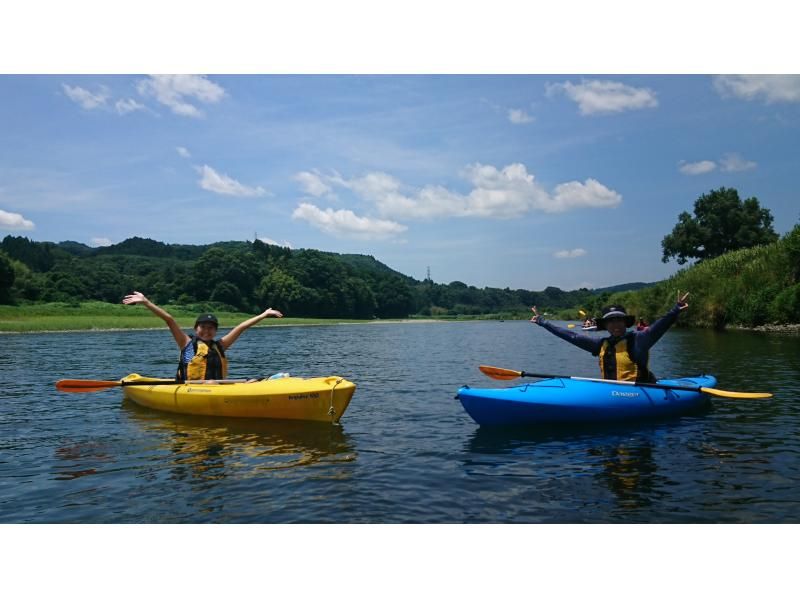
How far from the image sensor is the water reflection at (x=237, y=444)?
7.35 meters

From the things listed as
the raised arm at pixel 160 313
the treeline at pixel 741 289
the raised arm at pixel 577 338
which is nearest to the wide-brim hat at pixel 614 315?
the raised arm at pixel 577 338

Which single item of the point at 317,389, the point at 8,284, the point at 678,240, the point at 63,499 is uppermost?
the point at 678,240

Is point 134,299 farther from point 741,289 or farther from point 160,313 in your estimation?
point 741,289

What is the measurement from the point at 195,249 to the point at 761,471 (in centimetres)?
16813

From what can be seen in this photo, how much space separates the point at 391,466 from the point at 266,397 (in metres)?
3.39

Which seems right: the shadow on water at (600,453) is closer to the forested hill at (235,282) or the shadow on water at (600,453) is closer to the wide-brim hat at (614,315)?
the wide-brim hat at (614,315)

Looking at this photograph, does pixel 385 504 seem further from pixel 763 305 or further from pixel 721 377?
pixel 763 305

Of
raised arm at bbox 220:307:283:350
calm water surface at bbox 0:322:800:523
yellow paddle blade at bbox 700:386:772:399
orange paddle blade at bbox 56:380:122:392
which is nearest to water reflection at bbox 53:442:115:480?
calm water surface at bbox 0:322:800:523

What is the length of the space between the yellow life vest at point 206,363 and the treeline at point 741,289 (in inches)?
1091

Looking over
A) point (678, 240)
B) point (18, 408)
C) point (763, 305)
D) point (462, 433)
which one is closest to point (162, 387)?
point (18, 408)

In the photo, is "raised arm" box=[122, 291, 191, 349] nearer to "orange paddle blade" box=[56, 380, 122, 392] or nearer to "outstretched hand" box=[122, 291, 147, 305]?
"outstretched hand" box=[122, 291, 147, 305]

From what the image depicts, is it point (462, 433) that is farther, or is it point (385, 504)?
point (462, 433)

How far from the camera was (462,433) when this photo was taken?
920cm

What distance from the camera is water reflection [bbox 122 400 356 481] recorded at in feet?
24.1
